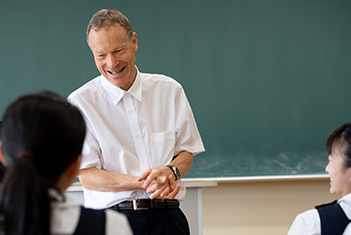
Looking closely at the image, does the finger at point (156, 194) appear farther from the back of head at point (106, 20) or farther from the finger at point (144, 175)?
the back of head at point (106, 20)

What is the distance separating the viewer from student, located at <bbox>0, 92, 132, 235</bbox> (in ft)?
2.24

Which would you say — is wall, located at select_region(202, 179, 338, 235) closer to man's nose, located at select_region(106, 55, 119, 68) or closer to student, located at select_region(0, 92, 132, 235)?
man's nose, located at select_region(106, 55, 119, 68)

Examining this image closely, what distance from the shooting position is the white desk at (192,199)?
270 centimetres


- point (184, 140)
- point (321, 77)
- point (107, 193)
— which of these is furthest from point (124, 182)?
point (321, 77)

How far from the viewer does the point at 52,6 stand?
2.92 meters

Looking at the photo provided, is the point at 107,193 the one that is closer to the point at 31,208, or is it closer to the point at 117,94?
the point at 117,94

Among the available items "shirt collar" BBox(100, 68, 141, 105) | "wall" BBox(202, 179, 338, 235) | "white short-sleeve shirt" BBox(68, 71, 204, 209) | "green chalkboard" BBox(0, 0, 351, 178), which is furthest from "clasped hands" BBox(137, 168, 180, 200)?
"wall" BBox(202, 179, 338, 235)

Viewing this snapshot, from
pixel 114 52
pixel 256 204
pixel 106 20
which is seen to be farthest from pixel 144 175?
pixel 256 204

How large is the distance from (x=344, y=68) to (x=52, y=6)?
2591 mm

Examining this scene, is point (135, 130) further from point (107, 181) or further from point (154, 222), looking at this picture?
point (154, 222)

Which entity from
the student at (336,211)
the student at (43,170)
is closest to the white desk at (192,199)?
the student at (336,211)

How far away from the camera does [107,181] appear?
153 centimetres

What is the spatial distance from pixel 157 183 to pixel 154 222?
0.18 meters

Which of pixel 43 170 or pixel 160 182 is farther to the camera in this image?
pixel 160 182
